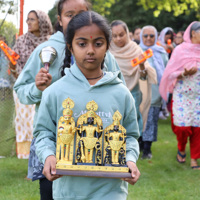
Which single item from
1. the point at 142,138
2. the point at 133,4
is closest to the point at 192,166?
the point at 142,138

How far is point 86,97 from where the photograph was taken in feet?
7.46

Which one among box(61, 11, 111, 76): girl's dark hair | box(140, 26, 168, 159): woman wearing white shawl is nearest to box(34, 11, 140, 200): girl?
box(61, 11, 111, 76): girl's dark hair

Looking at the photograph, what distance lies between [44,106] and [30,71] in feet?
2.68

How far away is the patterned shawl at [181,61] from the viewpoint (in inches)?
255

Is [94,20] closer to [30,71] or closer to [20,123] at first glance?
[30,71]

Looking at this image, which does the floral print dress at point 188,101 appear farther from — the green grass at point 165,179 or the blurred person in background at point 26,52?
the blurred person in background at point 26,52

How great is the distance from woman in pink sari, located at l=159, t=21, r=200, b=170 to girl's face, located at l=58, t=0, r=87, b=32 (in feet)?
12.0

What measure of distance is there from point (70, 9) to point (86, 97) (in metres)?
0.92

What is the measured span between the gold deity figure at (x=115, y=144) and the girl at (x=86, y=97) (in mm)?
56

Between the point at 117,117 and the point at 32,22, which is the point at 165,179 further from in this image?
the point at 117,117

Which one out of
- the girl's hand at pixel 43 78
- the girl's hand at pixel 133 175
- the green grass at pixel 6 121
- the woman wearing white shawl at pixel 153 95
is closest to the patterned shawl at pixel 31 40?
the green grass at pixel 6 121

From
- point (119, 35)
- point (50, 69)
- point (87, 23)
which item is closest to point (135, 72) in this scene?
point (119, 35)

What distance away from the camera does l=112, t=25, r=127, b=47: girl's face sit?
6829mm

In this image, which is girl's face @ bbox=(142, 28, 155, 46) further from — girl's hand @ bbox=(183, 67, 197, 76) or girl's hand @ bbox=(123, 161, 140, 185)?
girl's hand @ bbox=(123, 161, 140, 185)
